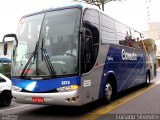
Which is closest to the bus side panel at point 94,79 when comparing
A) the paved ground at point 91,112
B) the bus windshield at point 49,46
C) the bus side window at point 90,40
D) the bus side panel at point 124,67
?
the bus side window at point 90,40

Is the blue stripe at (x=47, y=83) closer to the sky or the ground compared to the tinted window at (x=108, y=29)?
closer to the ground

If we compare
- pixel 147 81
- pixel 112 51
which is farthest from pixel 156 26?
pixel 112 51

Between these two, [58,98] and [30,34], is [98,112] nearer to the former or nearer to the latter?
[58,98]

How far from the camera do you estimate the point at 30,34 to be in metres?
8.95

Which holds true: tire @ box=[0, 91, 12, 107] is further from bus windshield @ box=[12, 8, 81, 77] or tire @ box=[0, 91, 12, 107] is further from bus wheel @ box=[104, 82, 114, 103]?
bus wheel @ box=[104, 82, 114, 103]

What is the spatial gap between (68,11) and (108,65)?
2749 millimetres

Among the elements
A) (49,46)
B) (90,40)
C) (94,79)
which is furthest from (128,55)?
(49,46)

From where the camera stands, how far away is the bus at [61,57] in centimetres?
814

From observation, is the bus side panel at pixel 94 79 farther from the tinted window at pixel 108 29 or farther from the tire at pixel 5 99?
the tire at pixel 5 99

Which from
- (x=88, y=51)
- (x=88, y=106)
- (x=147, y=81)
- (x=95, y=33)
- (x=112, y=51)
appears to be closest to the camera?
(x=88, y=51)

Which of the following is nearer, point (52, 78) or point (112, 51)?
point (52, 78)

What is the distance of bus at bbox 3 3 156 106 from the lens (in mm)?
8141

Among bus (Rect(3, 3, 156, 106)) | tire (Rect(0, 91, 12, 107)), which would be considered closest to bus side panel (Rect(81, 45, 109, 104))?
bus (Rect(3, 3, 156, 106))

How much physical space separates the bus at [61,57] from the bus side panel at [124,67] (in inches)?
18.2
